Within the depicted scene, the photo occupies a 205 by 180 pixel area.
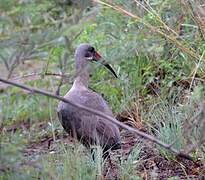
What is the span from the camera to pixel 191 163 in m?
5.12

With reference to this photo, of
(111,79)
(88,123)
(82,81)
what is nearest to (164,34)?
(82,81)

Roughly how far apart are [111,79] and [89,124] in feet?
5.25

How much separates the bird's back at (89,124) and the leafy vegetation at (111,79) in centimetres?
12

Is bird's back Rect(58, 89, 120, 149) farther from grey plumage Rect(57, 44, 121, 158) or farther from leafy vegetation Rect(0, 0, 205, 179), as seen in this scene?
leafy vegetation Rect(0, 0, 205, 179)

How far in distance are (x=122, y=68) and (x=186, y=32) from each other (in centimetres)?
69

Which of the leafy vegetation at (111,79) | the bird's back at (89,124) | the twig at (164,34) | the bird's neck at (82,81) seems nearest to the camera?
→ the leafy vegetation at (111,79)

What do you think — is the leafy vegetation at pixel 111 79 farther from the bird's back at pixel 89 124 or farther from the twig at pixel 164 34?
the bird's back at pixel 89 124

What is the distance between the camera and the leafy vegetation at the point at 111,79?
11.3 feet

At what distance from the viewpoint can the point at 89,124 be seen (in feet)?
17.0

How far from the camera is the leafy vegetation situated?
11.3ft

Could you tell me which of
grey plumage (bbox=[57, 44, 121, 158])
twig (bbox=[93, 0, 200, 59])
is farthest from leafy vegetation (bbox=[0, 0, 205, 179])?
grey plumage (bbox=[57, 44, 121, 158])

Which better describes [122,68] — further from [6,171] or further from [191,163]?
[6,171]

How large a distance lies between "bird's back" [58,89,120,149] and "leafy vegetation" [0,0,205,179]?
0.41ft

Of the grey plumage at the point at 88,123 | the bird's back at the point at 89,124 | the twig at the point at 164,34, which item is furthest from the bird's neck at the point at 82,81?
the twig at the point at 164,34
